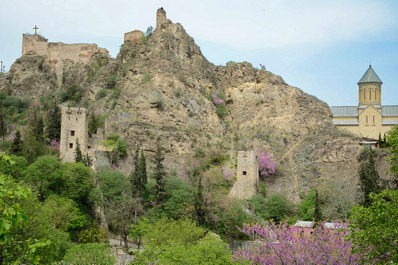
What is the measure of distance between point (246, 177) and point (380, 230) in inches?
1245

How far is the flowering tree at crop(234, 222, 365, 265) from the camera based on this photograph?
23406 mm

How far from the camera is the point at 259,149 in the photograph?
5603cm

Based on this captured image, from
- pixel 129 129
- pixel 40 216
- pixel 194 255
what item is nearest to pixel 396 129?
pixel 194 255

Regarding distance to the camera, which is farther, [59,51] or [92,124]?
[59,51]

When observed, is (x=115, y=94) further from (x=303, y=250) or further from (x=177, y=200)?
(x=303, y=250)

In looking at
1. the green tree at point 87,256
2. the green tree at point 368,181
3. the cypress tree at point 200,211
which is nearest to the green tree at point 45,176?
the cypress tree at point 200,211

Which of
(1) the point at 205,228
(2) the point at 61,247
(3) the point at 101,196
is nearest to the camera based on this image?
(2) the point at 61,247

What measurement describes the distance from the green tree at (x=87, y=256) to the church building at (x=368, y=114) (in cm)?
4650

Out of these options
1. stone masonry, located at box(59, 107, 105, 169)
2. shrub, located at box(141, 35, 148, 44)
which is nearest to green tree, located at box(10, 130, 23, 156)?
stone masonry, located at box(59, 107, 105, 169)

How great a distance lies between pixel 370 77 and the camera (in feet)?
A: 250

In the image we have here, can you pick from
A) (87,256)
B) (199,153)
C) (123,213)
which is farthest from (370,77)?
(87,256)

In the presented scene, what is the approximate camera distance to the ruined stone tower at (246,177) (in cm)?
4941

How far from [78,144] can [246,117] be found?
2183 centimetres

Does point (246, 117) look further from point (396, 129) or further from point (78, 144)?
point (396, 129)
